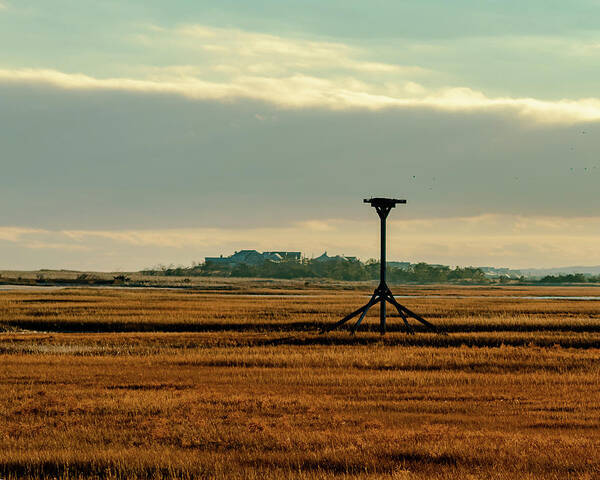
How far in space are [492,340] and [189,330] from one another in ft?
68.8

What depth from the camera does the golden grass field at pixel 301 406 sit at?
51.5 ft

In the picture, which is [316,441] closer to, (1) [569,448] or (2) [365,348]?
(1) [569,448]

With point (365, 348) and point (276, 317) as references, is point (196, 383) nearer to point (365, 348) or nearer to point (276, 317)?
point (365, 348)

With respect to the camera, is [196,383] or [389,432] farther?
[196,383]

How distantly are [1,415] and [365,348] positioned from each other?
22672 millimetres

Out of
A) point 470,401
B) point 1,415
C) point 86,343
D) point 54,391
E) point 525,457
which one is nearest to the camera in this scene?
point 525,457

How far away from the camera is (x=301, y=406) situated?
22641mm

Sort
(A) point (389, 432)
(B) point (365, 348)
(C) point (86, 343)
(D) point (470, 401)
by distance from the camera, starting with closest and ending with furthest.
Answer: (A) point (389, 432)
(D) point (470, 401)
(B) point (365, 348)
(C) point (86, 343)

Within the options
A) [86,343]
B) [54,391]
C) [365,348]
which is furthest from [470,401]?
[86,343]

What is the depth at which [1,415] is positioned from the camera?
21.3 meters

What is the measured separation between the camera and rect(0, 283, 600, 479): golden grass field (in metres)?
15.7

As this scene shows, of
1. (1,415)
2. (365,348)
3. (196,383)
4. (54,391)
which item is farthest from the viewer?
(365,348)

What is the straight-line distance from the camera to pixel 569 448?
1684 centimetres

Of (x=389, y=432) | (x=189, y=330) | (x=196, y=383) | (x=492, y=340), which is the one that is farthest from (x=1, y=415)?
(x=189, y=330)
